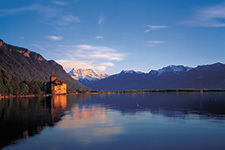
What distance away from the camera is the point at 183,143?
78.3 ft

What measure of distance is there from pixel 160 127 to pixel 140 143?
10.1 meters

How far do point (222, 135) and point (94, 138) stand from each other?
15798 millimetres

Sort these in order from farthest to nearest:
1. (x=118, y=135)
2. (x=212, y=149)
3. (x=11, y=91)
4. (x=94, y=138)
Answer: (x=11, y=91) → (x=118, y=135) → (x=94, y=138) → (x=212, y=149)

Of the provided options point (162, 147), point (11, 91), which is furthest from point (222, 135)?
point (11, 91)

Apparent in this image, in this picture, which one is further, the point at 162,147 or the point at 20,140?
the point at 20,140

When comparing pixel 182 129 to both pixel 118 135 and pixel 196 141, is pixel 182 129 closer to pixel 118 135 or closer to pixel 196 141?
pixel 196 141

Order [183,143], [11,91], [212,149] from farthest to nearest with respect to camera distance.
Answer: [11,91]
[183,143]
[212,149]

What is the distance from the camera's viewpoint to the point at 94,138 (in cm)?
2609

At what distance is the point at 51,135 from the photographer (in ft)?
90.3

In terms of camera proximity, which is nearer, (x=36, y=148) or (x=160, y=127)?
(x=36, y=148)

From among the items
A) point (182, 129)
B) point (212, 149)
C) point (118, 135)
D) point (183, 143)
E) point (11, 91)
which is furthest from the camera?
point (11, 91)

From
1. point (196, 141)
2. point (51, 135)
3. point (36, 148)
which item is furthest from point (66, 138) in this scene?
point (196, 141)

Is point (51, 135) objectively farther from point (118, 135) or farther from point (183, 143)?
point (183, 143)

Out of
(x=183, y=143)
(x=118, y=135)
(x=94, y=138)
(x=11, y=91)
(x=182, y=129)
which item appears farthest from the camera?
(x=11, y=91)
